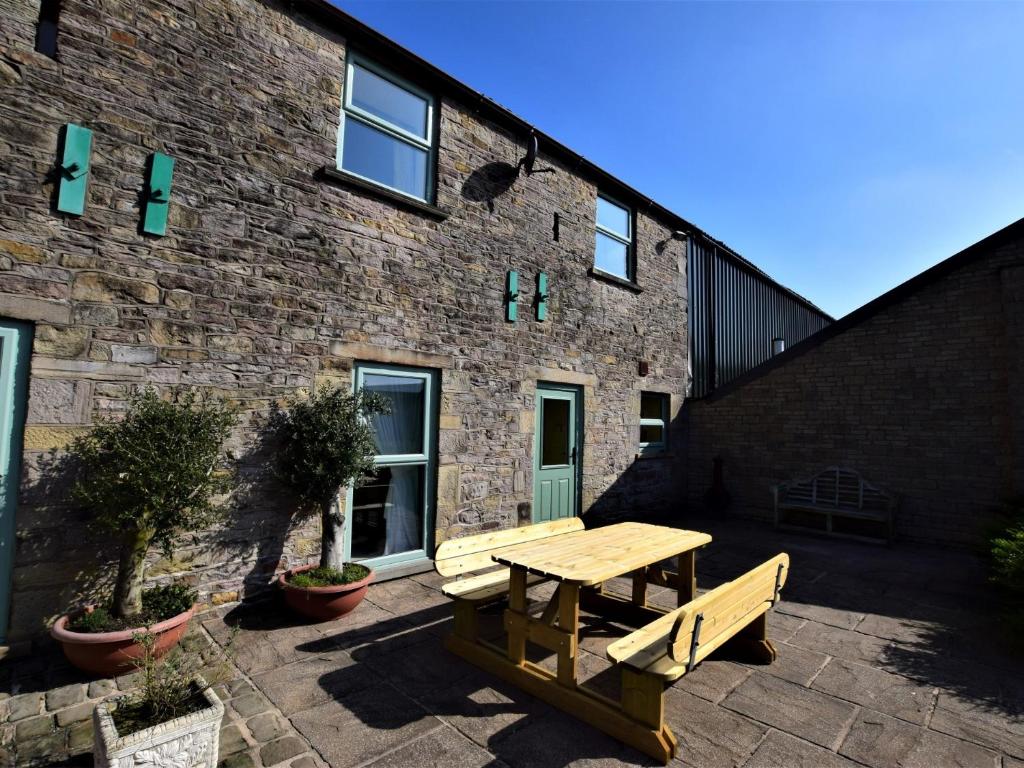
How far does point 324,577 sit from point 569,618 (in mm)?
2391

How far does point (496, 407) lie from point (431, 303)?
159 centimetres

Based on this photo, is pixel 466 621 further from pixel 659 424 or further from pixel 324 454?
pixel 659 424

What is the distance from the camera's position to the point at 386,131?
5781mm

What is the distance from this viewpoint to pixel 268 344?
4.71 meters

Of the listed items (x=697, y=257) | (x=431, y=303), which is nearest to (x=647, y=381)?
(x=697, y=257)

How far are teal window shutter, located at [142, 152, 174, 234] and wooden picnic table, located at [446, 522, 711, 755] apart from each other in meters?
3.78

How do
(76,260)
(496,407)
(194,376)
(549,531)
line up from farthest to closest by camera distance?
(496,407)
(549,531)
(194,376)
(76,260)

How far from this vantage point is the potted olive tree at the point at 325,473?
4355mm

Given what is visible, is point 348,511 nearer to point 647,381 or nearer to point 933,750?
point 933,750

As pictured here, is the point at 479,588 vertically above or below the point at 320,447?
below

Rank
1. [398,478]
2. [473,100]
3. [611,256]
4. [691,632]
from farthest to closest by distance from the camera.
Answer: [611,256]
[473,100]
[398,478]
[691,632]

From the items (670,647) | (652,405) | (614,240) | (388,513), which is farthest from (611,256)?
(670,647)

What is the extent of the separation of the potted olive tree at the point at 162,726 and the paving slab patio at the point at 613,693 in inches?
13.5

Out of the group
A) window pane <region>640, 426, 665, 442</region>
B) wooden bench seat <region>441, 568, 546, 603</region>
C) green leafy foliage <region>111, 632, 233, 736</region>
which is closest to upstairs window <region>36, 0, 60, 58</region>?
green leafy foliage <region>111, 632, 233, 736</region>
